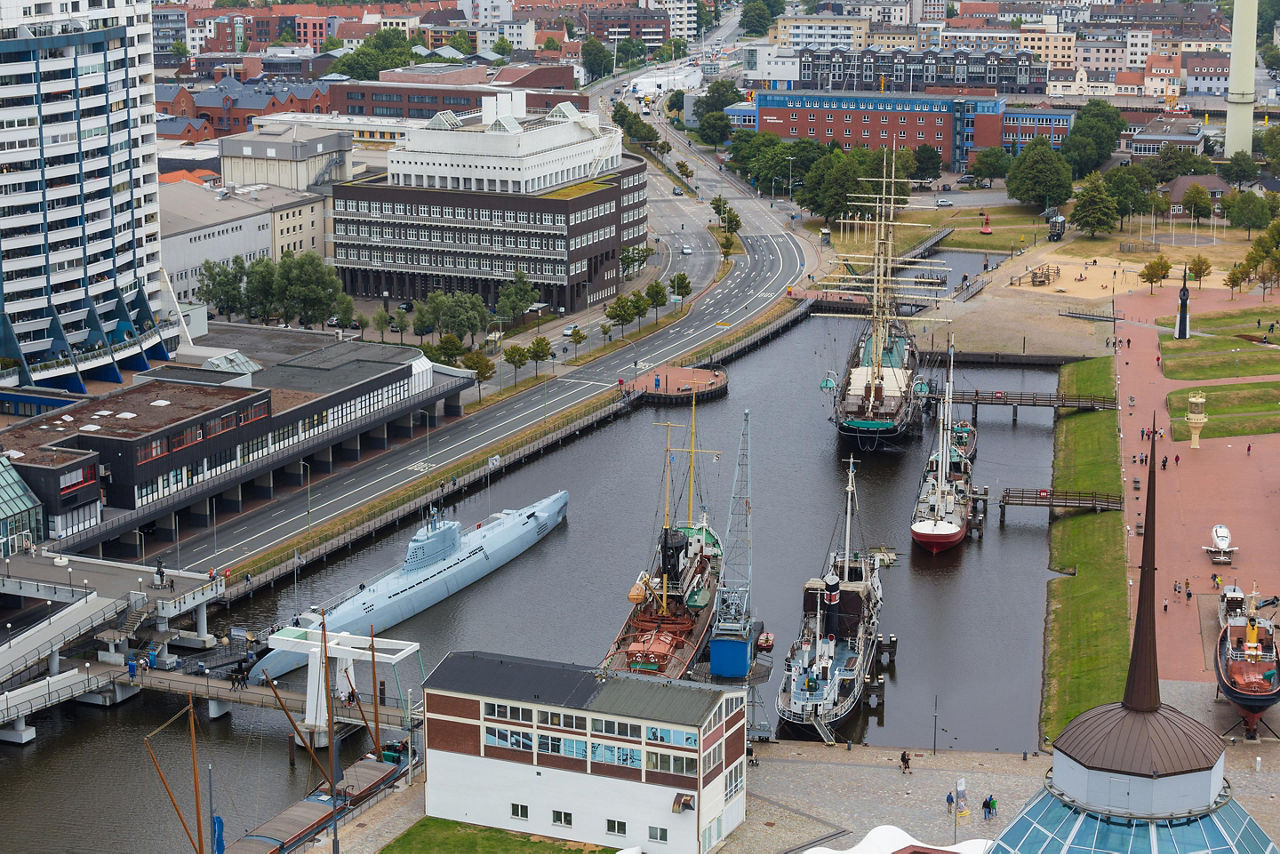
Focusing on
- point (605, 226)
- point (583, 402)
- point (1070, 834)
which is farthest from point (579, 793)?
point (605, 226)

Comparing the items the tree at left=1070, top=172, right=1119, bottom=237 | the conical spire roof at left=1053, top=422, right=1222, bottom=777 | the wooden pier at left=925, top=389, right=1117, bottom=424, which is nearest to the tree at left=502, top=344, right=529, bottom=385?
the wooden pier at left=925, top=389, right=1117, bottom=424

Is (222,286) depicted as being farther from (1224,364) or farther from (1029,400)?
(1224,364)

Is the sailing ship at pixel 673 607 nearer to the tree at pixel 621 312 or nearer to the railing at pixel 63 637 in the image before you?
the railing at pixel 63 637

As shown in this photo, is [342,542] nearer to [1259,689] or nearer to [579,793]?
[579,793]

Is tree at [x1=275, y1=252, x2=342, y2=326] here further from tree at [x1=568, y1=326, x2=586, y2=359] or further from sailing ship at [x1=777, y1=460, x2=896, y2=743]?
sailing ship at [x1=777, y1=460, x2=896, y2=743]

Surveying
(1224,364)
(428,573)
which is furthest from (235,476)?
(1224,364)

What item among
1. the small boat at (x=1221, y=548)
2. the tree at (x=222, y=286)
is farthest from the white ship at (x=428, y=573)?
the tree at (x=222, y=286)

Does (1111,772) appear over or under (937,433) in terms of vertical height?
over
